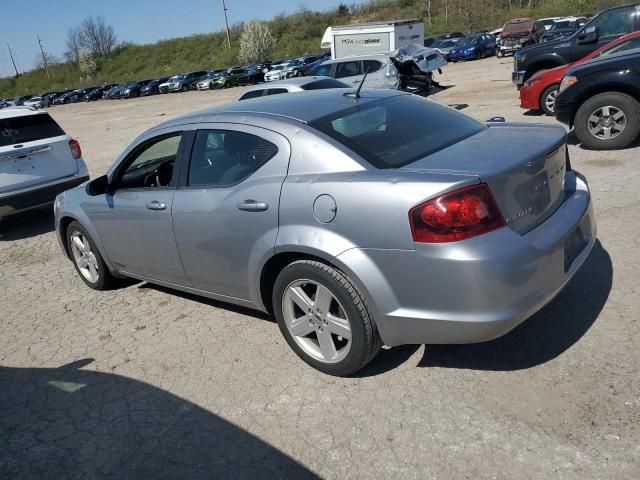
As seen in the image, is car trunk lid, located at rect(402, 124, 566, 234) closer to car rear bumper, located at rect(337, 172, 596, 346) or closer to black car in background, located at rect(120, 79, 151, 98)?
car rear bumper, located at rect(337, 172, 596, 346)

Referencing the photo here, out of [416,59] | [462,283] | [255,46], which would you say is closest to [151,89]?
[255,46]

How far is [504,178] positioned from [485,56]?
36334 mm

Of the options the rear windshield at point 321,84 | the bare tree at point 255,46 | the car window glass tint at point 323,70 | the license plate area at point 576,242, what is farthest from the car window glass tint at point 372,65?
the bare tree at point 255,46

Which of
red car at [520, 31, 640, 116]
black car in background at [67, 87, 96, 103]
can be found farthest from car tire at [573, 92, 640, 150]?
black car in background at [67, 87, 96, 103]

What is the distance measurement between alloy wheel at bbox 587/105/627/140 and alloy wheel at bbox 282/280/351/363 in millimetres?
→ 5913

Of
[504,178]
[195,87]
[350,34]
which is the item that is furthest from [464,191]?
[195,87]

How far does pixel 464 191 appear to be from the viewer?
8.82ft

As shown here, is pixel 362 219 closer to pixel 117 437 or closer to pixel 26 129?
pixel 117 437

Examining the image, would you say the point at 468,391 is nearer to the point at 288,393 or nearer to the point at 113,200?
the point at 288,393

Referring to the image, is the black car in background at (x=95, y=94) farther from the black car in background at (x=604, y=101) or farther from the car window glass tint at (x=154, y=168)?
the car window glass tint at (x=154, y=168)

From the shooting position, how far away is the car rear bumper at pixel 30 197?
7.24 metres

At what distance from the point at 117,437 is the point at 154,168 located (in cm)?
253

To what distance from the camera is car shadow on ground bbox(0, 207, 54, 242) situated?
7.68m

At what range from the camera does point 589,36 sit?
427 inches
